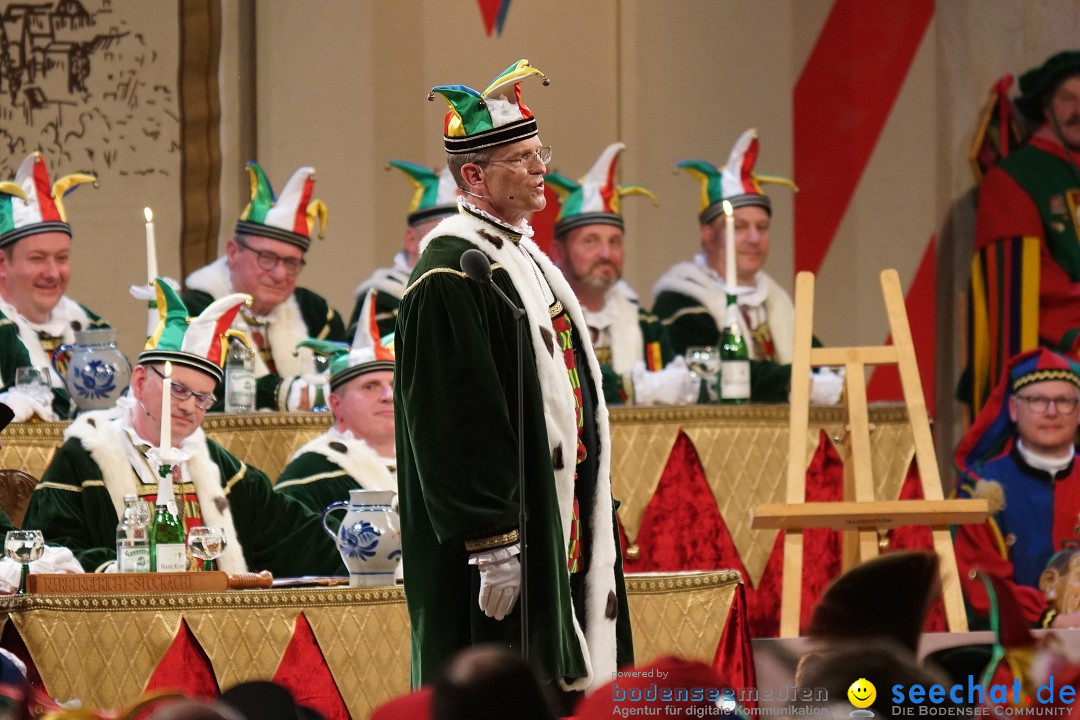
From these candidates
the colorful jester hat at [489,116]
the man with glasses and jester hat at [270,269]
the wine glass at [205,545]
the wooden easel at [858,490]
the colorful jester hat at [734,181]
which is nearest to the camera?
the colorful jester hat at [489,116]

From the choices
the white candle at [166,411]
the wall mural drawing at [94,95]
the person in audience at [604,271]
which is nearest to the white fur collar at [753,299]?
the person in audience at [604,271]

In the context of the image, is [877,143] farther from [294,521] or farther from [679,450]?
[294,521]

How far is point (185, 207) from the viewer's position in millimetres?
8727

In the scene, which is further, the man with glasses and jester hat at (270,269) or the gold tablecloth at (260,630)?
the man with glasses and jester hat at (270,269)

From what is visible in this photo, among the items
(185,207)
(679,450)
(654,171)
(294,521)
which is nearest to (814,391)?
(679,450)

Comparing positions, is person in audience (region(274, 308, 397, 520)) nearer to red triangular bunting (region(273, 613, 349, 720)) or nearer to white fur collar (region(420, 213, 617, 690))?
red triangular bunting (region(273, 613, 349, 720))

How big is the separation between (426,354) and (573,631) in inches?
22.5

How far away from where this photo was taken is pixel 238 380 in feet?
21.5

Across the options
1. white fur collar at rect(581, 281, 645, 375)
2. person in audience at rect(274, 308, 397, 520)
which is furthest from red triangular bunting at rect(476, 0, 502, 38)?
person in audience at rect(274, 308, 397, 520)

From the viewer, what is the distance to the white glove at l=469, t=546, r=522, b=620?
10.6 ft

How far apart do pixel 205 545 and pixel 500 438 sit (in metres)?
1.69

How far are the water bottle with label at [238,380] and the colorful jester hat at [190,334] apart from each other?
878mm

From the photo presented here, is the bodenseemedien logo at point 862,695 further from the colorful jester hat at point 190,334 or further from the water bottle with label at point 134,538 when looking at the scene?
the colorful jester hat at point 190,334

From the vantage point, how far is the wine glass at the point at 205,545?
473 centimetres
